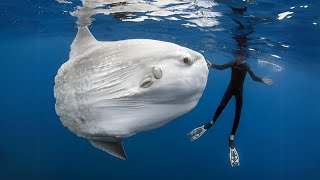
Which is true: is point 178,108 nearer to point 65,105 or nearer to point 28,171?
point 65,105

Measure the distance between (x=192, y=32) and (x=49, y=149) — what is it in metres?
20.1

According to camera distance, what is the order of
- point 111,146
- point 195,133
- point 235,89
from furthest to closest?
1. point 235,89
2. point 195,133
3. point 111,146

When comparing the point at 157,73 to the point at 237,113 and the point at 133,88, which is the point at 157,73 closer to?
the point at 133,88

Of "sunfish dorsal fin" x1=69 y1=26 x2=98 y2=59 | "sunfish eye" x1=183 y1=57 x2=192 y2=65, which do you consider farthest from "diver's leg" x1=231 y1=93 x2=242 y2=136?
"sunfish eye" x1=183 y1=57 x2=192 y2=65

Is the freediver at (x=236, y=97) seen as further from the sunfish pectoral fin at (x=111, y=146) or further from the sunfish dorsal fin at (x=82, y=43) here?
the sunfish pectoral fin at (x=111, y=146)

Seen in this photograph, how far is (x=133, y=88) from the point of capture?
277cm

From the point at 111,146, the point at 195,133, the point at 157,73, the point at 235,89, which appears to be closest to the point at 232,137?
the point at 195,133

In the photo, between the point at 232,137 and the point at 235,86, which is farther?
the point at 235,86

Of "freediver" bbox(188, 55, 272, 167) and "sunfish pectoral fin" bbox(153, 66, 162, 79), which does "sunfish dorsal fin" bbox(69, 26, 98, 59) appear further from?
"freediver" bbox(188, 55, 272, 167)

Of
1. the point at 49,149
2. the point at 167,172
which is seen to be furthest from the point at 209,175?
the point at 49,149

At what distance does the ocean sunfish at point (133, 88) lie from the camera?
106 inches

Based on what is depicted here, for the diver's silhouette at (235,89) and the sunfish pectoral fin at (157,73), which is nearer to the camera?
the sunfish pectoral fin at (157,73)

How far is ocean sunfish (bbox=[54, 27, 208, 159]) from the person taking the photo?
2.70m

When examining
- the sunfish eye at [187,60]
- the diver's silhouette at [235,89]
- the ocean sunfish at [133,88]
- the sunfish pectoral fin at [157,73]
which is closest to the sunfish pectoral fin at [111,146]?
the ocean sunfish at [133,88]
